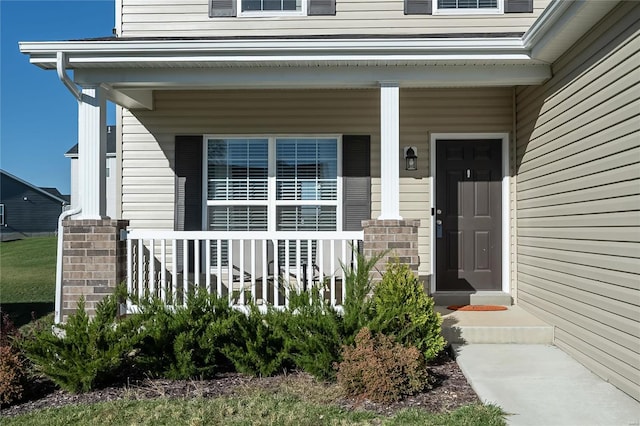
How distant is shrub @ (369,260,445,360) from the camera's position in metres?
4.16

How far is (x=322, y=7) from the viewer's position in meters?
6.30

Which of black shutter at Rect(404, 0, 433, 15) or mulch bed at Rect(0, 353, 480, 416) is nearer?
mulch bed at Rect(0, 353, 480, 416)

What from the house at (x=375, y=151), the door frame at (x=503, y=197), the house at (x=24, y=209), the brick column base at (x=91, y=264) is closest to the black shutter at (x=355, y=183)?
the house at (x=375, y=151)

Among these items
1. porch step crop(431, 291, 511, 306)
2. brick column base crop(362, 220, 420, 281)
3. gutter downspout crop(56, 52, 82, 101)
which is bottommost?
porch step crop(431, 291, 511, 306)

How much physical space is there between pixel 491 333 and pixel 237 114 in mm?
3814

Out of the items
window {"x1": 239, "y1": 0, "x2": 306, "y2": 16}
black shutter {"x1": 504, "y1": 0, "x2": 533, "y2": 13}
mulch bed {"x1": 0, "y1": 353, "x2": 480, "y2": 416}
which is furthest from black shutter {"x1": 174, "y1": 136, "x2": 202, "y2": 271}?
black shutter {"x1": 504, "y1": 0, "x2": 533, "y2": 13}

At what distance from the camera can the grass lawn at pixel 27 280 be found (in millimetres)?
7975

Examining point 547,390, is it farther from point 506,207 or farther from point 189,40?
point 189,40

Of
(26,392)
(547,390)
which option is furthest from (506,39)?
(26,392)

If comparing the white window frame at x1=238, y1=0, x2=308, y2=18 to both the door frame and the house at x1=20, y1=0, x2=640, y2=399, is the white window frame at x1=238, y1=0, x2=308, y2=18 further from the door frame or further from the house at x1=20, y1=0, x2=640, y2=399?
the door frame

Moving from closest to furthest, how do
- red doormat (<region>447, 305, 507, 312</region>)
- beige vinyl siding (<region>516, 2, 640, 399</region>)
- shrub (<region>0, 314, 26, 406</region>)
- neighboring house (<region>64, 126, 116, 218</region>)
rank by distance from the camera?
1. beige vinyl siding (<region>516, 2, 640, 399</region>)
2. shrub (<region>0, 314, 26, 406</region>)
3. red doormat (<region>447, 305, 507, 312</region>)
4. neighboring house (<region>64, 126, 116, 218</region>)

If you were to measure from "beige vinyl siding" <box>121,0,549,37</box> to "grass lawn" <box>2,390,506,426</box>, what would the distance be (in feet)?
14.5

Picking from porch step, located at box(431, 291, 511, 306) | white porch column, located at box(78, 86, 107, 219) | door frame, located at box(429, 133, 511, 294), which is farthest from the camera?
door frame, located at box(429, 133, 511, 294)

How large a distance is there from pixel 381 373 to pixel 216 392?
50.9 inches
